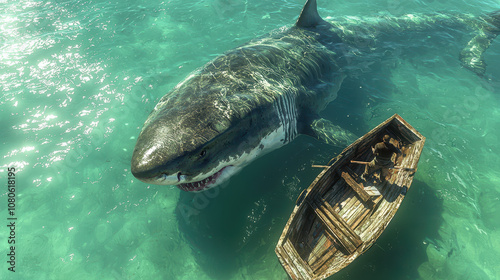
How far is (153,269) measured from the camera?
4.67m

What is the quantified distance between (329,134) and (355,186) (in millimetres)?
1209

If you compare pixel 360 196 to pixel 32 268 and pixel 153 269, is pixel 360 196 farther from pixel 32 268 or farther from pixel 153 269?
pixel 32 268

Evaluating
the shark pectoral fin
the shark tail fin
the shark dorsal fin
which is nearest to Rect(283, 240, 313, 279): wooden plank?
the shark pectoral fin

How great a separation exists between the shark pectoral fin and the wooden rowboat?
1.12 ft

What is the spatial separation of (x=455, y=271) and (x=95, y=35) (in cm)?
1182

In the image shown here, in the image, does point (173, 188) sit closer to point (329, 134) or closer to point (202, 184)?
point (202, 184)

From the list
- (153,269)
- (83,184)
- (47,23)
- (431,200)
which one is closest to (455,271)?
(431,200)

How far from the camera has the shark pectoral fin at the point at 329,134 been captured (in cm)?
549

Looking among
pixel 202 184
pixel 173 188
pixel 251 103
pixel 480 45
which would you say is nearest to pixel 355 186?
pixel 251 103

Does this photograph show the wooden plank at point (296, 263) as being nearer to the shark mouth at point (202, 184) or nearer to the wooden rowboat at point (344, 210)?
the wooden rowboat at point (344, 210)

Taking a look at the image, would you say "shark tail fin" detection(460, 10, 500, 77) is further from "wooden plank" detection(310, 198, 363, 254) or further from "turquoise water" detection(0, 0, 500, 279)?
"wooden plank" detection(310, 198, 363, 254)

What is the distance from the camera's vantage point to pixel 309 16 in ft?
24.3

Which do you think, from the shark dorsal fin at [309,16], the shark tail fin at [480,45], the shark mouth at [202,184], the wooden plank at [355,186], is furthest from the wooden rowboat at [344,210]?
the shark tail fin at [480,45]

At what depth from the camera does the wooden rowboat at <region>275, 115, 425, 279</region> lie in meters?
3.96
